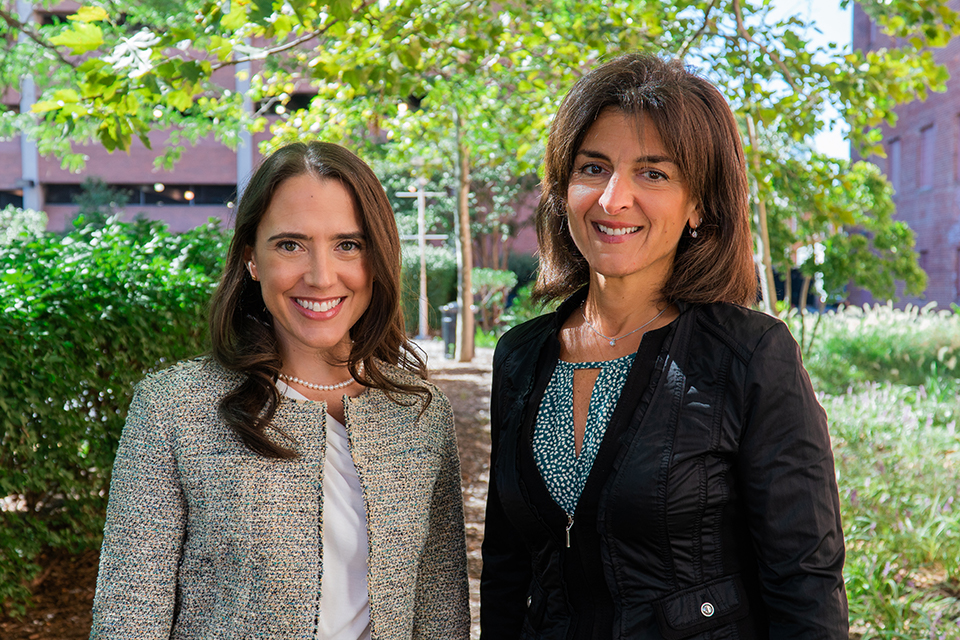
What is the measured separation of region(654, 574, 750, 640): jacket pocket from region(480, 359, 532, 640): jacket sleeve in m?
0.53

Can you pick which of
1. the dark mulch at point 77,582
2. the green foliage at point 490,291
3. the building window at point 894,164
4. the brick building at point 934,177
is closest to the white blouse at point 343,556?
the dark mulch at point 77,582

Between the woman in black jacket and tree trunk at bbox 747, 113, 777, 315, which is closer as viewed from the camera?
the woman in black jacket

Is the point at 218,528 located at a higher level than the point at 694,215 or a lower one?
lower

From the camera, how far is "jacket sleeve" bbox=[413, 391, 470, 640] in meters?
2.13

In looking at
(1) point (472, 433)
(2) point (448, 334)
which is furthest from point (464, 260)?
(1) point (472, 433)

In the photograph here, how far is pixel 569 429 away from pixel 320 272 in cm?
71

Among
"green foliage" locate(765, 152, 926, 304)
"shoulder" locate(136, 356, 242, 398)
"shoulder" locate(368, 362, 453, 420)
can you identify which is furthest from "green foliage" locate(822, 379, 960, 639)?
"shoulder" locate(136, 356, 242, 398)

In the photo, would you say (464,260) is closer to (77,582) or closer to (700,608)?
(77,582)

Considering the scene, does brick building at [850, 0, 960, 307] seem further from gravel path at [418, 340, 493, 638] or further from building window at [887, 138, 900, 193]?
gravel path at [418, 340, 493, 638]

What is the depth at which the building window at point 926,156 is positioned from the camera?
81.3 feet

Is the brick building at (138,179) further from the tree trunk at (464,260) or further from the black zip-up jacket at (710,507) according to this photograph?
the black zip-up jacket at (710,507)

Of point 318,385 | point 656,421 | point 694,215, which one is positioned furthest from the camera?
point 318,385

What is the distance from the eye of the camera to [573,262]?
2326 mm

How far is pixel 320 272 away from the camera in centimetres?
188
